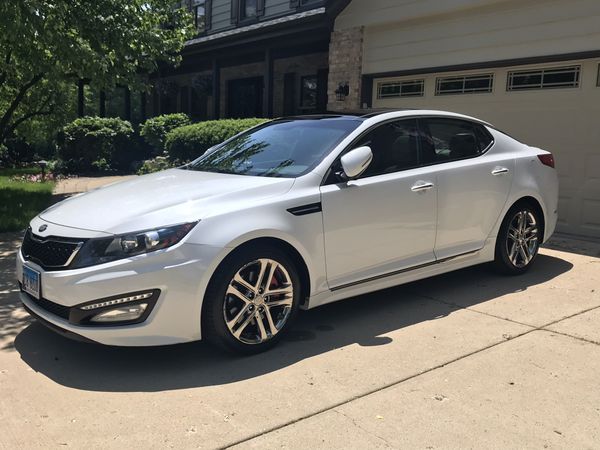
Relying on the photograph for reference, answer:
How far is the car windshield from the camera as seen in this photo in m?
4.45

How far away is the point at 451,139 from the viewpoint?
5.23 meters

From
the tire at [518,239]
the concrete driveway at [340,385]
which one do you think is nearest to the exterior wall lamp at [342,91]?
the tire at [518,239]

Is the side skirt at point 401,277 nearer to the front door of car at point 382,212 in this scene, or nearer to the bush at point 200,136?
the front door of car at point 382,212

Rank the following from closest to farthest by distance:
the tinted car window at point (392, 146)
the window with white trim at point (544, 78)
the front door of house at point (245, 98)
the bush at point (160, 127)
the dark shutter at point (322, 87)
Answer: the tinted car window at point (392, 146)
the window with white trim at point (544, 78)
the dark shutter at point (322, 87)
the bush at point (160, 127)
the front door of house at point (245, 98)

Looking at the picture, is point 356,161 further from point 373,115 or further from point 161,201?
point 161,201

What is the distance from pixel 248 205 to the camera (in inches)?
152

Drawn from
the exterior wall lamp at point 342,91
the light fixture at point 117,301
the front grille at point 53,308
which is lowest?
the front grille at point 53,308

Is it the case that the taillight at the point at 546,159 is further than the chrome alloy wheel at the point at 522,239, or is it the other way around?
the taillight at the point at 546,159

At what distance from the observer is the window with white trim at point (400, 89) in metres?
9.93

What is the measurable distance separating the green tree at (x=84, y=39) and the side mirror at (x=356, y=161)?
479cm

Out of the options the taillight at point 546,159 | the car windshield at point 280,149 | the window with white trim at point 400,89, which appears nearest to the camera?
the car windshield at point 280,149

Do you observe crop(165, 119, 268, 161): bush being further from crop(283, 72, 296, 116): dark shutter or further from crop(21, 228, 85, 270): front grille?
crop(21, 228, 85, 270): front grille

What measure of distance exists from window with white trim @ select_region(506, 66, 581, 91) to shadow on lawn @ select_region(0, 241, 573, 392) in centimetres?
389

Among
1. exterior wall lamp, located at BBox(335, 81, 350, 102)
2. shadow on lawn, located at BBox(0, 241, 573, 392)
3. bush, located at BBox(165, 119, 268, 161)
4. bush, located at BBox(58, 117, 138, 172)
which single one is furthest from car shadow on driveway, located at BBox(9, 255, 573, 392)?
bush, located at BBox(58, 117, 138, 172)
